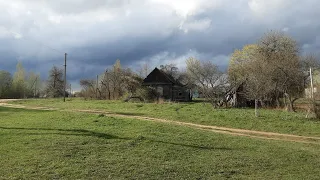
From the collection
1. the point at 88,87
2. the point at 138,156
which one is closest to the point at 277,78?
the point at 138,156

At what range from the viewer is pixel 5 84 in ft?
262

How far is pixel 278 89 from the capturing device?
112 ft

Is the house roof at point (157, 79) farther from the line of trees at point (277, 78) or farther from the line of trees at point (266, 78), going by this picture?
the line of trees at point (277, 78)

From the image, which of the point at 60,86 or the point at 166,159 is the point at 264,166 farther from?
the point at 60,86

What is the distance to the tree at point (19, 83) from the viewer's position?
8050cm

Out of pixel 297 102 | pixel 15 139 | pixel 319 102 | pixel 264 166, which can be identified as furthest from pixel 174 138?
pixel 297 102

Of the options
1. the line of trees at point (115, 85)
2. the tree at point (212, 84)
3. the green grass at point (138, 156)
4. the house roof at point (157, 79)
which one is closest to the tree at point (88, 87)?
the line of trees at point (115, 85)

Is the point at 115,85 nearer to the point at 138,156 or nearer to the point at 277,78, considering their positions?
the point at 277,78

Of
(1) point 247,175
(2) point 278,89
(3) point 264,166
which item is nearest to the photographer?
(1) point 247,175

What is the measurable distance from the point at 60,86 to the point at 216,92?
185 feet

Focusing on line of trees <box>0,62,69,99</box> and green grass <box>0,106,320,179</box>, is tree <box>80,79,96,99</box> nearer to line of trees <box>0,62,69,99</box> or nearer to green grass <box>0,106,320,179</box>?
line of trees <box>0,62,69,99</box>

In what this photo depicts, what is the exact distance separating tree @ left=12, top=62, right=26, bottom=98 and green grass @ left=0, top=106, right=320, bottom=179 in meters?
71.1

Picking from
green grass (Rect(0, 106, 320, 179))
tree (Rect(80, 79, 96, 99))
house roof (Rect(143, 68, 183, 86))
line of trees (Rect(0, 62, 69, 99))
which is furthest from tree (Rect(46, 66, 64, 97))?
green grass (Rect(0, 106, 320, 179))

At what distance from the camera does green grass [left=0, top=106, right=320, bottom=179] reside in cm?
802
